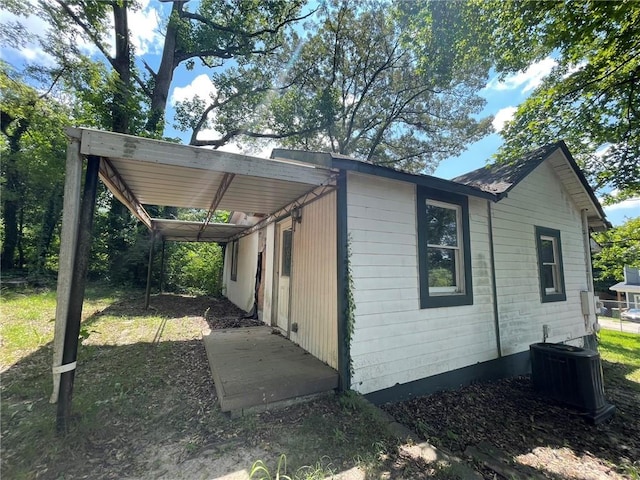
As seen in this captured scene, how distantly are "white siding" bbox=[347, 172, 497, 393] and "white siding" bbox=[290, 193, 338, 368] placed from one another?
0.33 meters

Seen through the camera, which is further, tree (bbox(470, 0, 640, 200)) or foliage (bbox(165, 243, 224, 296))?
foliage (bbox(165, 243, 224, 296))

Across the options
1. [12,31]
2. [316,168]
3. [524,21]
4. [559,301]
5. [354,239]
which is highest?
[12,31]

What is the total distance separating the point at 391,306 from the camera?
12.6 ft

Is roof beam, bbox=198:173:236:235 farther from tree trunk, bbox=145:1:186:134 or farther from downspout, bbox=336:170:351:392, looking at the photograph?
tree trunk, bbox=145:1:186:134

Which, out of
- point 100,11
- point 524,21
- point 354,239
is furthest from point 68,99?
point 524,21

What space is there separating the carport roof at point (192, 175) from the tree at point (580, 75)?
6.29 m

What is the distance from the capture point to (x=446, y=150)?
1702 centimetres

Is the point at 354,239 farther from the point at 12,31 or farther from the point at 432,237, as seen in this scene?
the point at 12,31

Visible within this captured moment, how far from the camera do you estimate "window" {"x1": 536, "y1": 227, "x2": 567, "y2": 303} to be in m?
6.11

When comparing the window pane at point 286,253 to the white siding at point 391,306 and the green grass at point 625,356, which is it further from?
the green grass at point 625,356

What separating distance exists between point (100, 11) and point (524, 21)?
15.4m

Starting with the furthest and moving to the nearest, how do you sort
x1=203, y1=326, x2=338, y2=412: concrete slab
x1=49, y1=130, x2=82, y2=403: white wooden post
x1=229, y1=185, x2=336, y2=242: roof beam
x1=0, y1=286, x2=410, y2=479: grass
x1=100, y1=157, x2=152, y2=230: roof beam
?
x1=229, y1=185, x2=336, y2=242: roof beam → x1=100, y1=157, x2=152, y2=230: roof beam → x1=203, y1=326, x2=338, y2=412: concrete slab → x1=49, y1=130, x2=82, y2=403: white wooden post → x1=0, y1=286, x2=410, y2=479: grass

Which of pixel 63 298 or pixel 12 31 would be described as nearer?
pixel 63 298

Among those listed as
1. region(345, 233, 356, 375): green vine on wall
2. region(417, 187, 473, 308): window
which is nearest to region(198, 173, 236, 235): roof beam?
region(345, 233, 356, 375): green vine on wall
